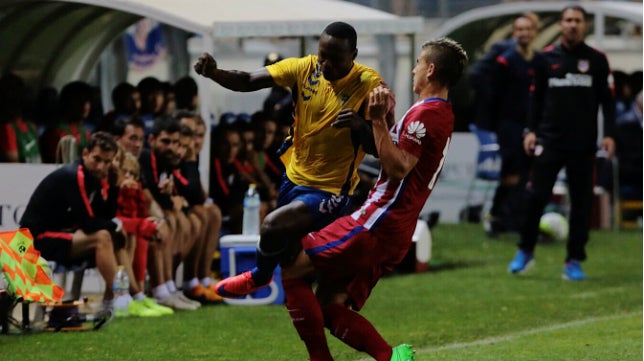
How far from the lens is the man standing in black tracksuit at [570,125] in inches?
559

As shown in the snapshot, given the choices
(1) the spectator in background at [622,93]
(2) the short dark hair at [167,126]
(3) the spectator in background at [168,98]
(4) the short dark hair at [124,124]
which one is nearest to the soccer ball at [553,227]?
(1) the spectator in background at [622,93]

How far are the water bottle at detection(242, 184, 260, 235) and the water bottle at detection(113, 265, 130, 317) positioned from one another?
65.8 inches

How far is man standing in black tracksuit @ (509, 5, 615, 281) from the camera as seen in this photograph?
46.6 feet

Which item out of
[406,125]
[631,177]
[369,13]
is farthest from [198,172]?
[631,177]

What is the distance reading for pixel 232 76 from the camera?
8.52m

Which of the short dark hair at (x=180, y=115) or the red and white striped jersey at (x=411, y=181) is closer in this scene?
the red and white striped jersey at (x=411, y=181)

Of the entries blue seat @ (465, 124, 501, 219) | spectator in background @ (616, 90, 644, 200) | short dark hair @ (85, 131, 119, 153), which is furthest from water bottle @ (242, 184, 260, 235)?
spectator in background @ (616, 90, 644, 200)

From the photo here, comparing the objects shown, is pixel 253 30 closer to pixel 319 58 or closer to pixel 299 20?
pixel 299 20

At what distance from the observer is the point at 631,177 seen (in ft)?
69.6

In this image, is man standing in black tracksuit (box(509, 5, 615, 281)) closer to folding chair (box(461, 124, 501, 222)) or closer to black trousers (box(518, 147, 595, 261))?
black trousers (box(518, 147, 595, 261))

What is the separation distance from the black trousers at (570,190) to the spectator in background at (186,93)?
11.1ft

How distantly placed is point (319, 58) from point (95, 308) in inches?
157

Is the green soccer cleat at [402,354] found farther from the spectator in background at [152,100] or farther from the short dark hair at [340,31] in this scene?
the spectator in background at [152,100]

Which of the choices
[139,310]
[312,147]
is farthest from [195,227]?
[312,147]
